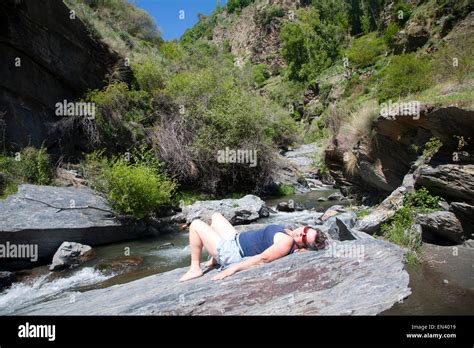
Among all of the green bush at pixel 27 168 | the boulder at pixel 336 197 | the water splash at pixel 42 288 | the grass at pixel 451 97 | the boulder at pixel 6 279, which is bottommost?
the water splash at pixel 42 288

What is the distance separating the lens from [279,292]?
470cm

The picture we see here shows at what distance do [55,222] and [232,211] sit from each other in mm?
6683

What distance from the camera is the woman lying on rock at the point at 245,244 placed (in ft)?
16.8

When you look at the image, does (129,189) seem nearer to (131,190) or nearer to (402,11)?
(131,190)

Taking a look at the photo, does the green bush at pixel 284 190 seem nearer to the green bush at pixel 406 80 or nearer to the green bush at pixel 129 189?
the green bush at pixel 406 80

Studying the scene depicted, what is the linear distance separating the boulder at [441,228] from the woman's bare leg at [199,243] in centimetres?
575

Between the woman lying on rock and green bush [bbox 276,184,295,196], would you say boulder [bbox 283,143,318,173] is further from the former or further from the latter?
the woman lying on rock

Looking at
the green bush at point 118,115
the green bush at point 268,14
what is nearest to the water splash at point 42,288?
the green bush at point 118,115

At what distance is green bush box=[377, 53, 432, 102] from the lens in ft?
45.3

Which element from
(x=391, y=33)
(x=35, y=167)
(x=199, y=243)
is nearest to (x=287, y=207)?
(x=35, y=167)

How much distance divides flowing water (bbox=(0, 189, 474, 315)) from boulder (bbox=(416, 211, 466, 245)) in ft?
3.91

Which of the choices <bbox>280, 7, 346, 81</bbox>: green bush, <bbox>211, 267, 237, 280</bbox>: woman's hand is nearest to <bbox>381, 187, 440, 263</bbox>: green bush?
<bbox>211, 267, 237, 280</bbox>: woman's hand
